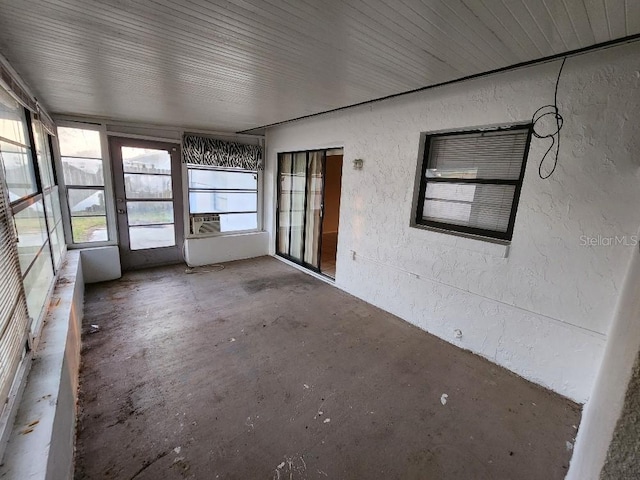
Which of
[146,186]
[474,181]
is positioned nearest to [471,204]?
[474,181]

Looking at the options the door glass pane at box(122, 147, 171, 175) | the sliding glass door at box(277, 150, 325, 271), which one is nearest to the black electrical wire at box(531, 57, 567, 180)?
the sliding glass door at box(277, 150, 325, 271)

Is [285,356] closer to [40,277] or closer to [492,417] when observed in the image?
[492,417]

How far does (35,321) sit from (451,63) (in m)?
3.35

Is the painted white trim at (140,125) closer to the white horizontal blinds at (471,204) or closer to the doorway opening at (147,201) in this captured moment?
the doorway opening at (147,201)

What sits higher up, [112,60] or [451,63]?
[451,63]

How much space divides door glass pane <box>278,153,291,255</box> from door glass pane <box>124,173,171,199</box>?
1.89 metres

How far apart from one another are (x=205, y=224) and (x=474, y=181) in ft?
14.0

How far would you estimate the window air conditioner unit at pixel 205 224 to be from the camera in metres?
4.94

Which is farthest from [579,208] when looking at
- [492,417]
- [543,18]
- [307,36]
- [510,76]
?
[307,36]

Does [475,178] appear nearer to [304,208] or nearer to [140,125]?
[304,208]

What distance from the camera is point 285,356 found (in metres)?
2.50

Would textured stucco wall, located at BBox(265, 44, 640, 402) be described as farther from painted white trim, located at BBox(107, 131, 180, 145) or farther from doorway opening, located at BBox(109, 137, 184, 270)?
doorway opening, located at BBox(109, 137, 184, 270)

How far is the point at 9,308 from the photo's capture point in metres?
1.29

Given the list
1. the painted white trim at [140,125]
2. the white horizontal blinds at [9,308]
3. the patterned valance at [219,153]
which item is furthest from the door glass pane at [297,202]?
the white horizontal blinds at [9,308]
